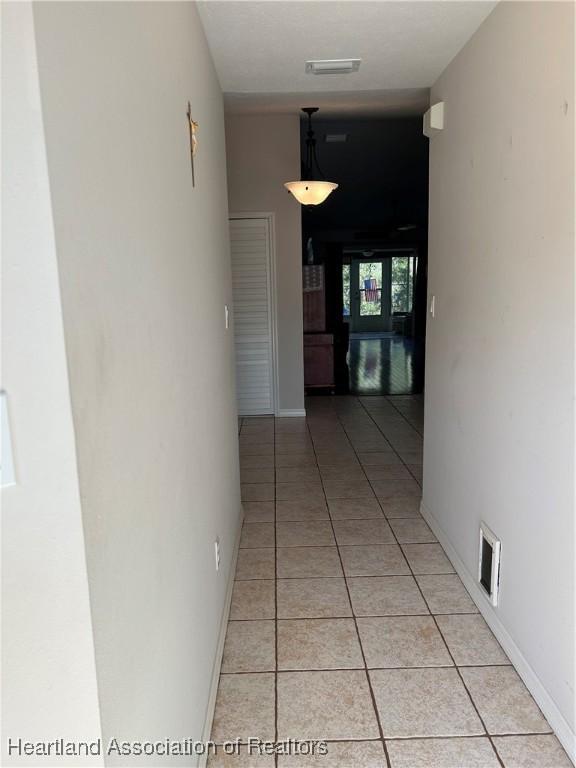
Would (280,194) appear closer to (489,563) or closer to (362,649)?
(489,563)

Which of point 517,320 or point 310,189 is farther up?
point 310,189

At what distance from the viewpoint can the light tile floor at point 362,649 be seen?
1638mm

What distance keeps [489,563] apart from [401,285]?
12.7m

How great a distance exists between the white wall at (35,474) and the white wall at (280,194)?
454 centimetres

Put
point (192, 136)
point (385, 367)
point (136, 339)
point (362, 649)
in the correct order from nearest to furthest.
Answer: point (136, 339) → point (192, 136) → point (362, 649) → point (385, 367)

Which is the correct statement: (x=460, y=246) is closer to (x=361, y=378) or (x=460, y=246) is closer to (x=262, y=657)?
(x=262, y=657)

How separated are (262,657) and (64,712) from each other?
1.42 metres

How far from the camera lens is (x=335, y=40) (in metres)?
2.30

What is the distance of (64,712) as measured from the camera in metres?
0.75

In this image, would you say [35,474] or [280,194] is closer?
[35,474]

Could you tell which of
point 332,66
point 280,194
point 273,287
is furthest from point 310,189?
point 332,66

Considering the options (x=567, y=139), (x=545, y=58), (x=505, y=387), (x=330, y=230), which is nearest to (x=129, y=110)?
(x=567, y=139)

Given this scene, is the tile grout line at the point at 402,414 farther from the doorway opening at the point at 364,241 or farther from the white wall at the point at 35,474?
the white wall at the point at 35,474

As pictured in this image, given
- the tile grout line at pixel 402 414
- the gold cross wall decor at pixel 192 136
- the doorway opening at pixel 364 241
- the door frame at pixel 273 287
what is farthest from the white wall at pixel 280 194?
the gold cross wall decor at pixel 192 136
